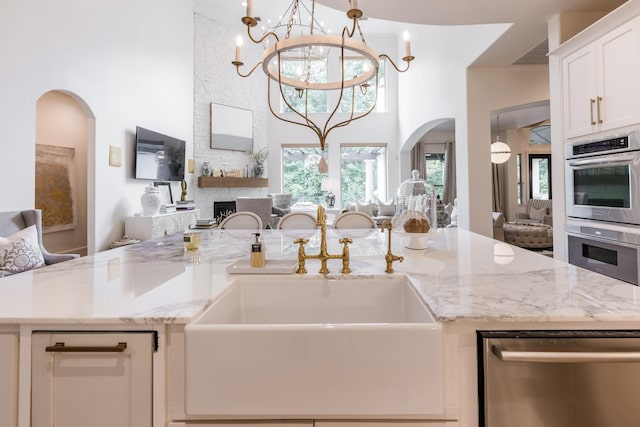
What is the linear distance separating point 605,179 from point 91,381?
2919 mm

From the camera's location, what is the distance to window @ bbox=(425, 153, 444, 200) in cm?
938

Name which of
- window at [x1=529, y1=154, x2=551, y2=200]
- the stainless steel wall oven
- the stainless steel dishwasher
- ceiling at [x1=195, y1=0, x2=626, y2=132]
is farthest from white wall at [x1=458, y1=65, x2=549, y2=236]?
window at [x1=529, y1=154, x2=551, y2=200]

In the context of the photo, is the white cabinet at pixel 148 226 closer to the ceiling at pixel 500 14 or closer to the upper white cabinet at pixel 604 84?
the ceiling at pixel 500 14

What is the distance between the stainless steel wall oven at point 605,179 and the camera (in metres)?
1.97

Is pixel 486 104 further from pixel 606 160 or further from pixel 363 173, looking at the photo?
pixel 363 173

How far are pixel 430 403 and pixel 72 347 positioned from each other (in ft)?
2.82

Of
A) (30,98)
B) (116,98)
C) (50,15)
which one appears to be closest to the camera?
(30,98)

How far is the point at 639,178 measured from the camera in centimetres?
193

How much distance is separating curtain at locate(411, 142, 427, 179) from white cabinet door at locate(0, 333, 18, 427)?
919cm

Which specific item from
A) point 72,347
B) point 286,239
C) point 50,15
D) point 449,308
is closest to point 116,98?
point 50,15

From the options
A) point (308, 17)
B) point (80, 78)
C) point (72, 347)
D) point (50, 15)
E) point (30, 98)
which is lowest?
point (72, 347)

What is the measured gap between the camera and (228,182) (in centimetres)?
702

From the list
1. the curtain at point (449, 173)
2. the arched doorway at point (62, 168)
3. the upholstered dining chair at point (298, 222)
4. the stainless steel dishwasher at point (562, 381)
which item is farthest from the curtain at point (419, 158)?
the stainless steel dishwasher at point (562, 381)

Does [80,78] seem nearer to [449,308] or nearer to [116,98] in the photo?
[116,98]
